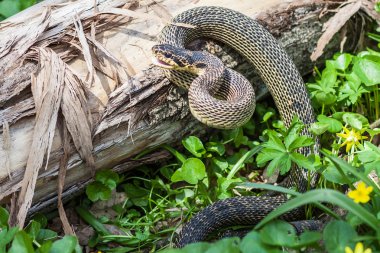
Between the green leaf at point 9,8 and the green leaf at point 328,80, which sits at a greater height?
the green leaf at point 9,8

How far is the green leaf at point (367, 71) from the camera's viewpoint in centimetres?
621

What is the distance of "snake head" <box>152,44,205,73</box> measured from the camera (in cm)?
582

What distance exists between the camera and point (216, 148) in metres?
6.23

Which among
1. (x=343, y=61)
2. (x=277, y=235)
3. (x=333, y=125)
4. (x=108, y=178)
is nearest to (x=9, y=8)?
(x=108, y=178)

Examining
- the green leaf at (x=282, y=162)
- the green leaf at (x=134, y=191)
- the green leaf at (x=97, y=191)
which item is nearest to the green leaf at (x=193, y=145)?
the green leaf at (x=134, y=191)

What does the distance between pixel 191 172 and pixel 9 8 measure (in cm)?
322

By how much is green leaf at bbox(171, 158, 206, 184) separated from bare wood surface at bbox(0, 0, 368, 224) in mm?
414

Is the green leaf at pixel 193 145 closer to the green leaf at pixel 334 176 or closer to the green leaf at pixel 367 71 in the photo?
the green leaf at pixel 334 176

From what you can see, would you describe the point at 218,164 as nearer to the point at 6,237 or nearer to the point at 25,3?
the point at 6,237

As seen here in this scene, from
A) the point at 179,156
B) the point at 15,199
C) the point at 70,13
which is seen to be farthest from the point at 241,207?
the point at 70,13

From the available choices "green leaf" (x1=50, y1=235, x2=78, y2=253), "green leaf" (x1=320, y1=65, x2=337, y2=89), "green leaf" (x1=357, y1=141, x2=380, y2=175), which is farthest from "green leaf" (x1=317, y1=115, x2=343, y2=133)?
"green leaf" (x1=50, y1=235, x2=78, y2=253)

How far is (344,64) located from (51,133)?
3185 mm

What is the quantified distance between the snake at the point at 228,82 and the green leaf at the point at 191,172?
0.32 m

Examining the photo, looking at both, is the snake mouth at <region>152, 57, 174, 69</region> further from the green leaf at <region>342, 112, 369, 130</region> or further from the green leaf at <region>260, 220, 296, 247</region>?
the green leaf at <region>260, 220, 296, 247</region>
